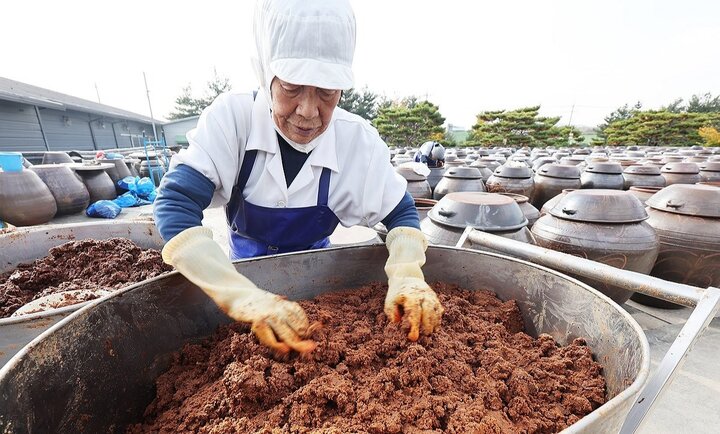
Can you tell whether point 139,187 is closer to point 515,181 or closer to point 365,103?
point 515,181

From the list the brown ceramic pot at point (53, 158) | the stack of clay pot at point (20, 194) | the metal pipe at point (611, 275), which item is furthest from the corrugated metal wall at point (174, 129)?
the metal pipe at point (611, 275)

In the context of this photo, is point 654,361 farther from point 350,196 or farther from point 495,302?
point 350,196

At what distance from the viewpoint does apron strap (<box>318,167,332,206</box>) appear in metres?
1.37

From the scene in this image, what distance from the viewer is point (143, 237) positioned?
2.22 metres

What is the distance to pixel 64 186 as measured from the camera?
17.3 ft

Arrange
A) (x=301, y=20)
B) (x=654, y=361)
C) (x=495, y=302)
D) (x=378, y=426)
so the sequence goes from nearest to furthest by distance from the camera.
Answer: (x=378, y=426)
(x=301, y=20)
(x=495, y=302)
(x=654, y=361)

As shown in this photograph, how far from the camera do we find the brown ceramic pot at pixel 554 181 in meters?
5.36

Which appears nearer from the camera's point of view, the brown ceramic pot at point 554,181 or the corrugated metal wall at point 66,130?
the brown ceramic pot at point 554,181

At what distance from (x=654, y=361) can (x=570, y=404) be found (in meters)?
2.39

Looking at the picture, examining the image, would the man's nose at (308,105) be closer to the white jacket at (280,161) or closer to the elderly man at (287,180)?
the elderly man at (287,180)

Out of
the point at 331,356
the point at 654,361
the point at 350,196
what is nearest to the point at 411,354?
Result: the point at 331,356

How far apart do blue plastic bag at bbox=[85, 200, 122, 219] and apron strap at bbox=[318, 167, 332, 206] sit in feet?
20.4

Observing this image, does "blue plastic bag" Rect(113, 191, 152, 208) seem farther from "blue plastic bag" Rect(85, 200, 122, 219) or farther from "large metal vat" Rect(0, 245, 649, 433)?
"large metal vat" Rect(0, 245, 649, 433)

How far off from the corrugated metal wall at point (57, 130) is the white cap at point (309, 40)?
14906mm
